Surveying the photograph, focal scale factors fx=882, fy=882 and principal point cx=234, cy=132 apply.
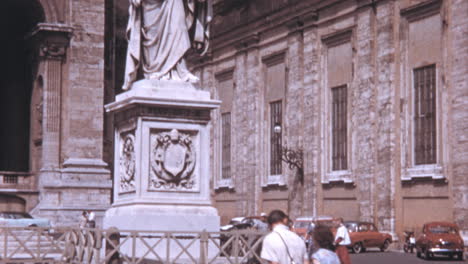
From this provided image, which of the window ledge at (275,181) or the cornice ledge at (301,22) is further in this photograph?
the window ledge at (275,181)

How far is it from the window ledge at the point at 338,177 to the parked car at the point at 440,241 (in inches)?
362

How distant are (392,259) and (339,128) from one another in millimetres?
12504

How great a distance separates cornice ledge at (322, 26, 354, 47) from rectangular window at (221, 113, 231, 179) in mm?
12547

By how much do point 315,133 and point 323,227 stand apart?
131ft

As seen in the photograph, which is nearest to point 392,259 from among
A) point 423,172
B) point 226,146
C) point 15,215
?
point 423,172

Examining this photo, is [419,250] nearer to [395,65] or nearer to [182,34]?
[395,65]

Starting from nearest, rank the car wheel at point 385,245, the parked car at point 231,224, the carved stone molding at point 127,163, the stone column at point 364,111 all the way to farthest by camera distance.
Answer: the carved stone molding at point 127,163 → the parked car at point 231,224 → the car wheel at point 385,245 → the stone column at point 364,111

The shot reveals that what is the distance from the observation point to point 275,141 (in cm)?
5275

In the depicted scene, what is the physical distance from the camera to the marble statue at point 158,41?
455 inches

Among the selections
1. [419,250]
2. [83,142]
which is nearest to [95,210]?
[83,142]

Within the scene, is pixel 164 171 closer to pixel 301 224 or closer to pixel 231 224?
pixel 301 224

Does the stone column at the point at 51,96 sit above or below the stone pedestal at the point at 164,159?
above

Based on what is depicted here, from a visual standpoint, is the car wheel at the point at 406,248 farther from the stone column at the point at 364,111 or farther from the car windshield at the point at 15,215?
Result: the car windshield at the point at 15,215

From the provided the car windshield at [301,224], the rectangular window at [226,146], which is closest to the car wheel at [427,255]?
the car windshield at [301,224]
